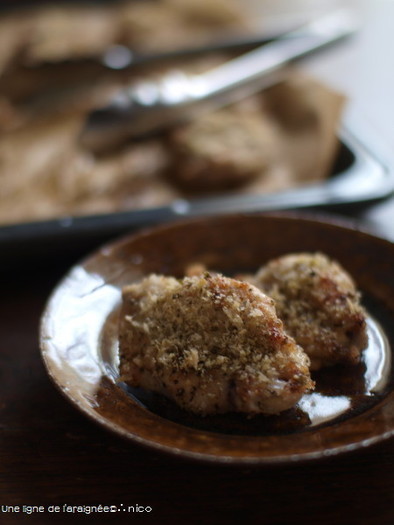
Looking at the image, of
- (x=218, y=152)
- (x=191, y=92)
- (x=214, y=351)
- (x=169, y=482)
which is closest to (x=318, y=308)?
(x=214, y=351)

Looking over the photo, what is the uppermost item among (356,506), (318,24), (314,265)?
(318,24)

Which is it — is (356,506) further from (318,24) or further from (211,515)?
(318,24)

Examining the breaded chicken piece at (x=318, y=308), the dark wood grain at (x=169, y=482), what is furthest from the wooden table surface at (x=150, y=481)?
the breaded chicken piece at (x=318, y=308)

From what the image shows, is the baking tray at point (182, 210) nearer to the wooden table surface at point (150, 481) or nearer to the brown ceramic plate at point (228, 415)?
the brown ceramic plate at point (228, 415)

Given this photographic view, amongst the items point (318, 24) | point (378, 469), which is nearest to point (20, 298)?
point (378, 469)

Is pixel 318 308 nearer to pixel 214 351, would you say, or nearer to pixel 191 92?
→ pixel 214 351

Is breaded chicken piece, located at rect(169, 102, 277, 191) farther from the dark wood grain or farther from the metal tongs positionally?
the dark wood grain
